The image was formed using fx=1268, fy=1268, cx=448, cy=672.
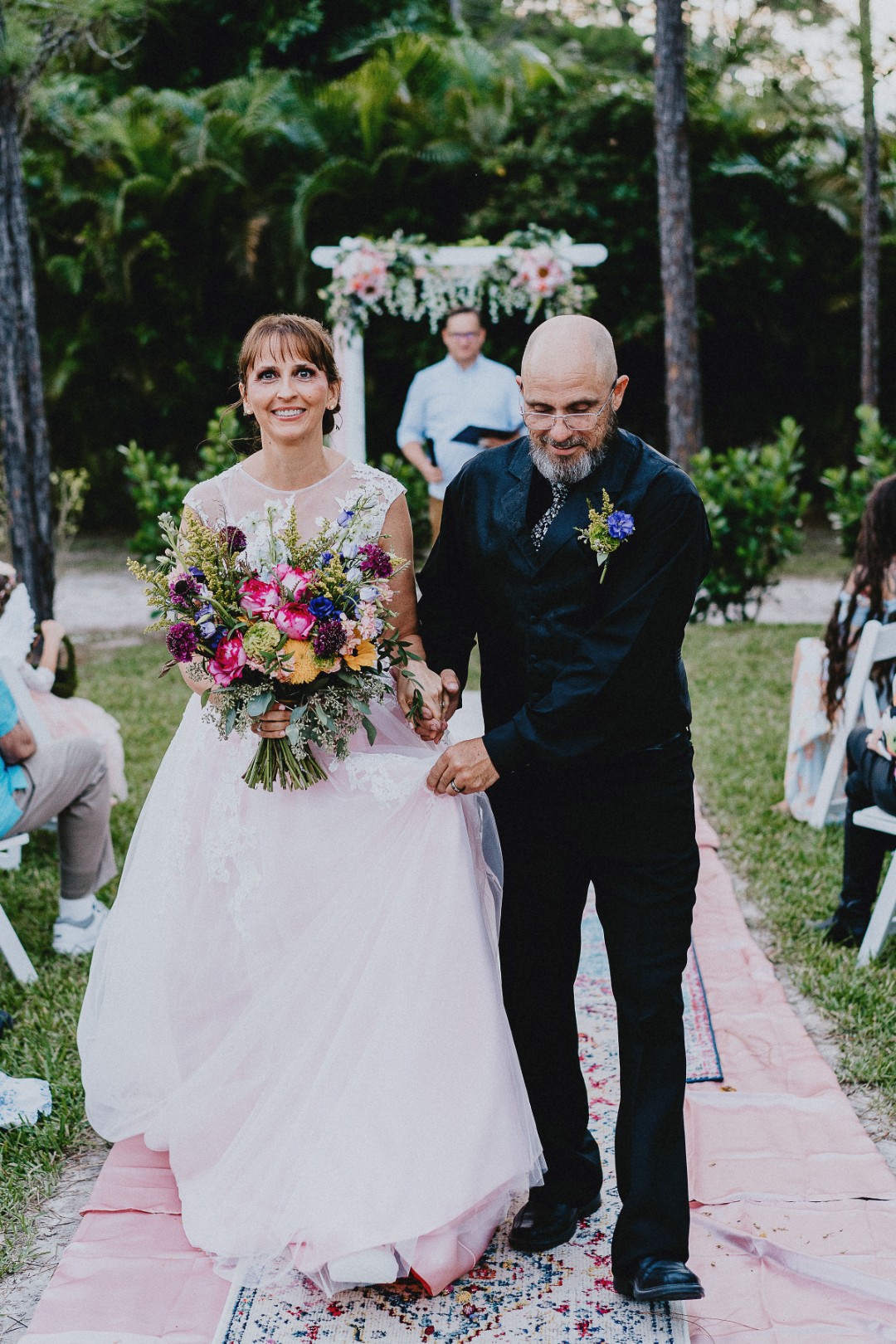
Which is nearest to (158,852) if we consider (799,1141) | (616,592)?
(616,592)

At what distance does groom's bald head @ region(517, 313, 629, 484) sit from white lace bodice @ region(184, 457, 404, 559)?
2.25ft

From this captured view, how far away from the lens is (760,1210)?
10.4ft

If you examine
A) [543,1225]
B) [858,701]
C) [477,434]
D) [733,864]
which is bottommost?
[733,864]

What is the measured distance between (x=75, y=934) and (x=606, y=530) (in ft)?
9.96

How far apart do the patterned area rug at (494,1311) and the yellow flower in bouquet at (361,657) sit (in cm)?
141

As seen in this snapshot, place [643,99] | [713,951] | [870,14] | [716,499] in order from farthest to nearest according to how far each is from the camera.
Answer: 1. [643,99]
2. [870,14]
3. [716,499]
4. [713,951]

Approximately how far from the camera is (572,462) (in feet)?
8.75

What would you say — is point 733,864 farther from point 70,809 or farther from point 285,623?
point 285,623

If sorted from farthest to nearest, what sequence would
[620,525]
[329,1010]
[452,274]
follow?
[452,274], [329,1010], [620,525]

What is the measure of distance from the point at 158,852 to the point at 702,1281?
1.71 metres

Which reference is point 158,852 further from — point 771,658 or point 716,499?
point 716,499

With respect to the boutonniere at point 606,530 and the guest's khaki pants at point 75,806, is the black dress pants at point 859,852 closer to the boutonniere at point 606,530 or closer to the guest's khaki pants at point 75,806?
the boutonniere at point 606,530

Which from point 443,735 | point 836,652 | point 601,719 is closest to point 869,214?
point 836,652

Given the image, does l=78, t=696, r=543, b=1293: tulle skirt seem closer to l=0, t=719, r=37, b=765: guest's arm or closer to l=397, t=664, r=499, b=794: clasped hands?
l=397, t=664, r=499, b=794: clasped hands
